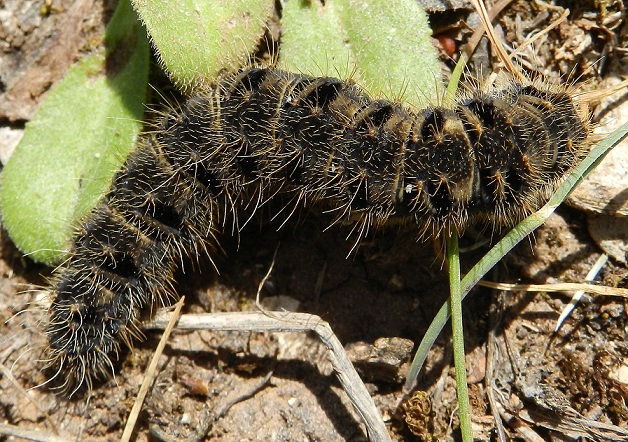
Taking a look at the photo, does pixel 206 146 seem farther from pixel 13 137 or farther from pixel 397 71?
pixel 13 137

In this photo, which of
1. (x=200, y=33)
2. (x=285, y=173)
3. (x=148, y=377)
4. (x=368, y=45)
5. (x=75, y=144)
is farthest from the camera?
(x=75, y=144)

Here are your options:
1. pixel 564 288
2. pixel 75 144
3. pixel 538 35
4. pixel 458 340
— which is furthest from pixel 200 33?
pixel 564 288

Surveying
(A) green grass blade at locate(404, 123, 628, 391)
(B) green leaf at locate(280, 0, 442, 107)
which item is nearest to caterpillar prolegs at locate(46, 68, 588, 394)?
(A) green grass blade at locate(404, 123, 628, 391)

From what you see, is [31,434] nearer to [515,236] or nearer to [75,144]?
[75,144]

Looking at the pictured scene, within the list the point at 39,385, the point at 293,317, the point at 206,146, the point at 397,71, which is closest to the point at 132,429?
the point at 39,385

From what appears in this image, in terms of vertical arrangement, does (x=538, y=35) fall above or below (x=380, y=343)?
above
